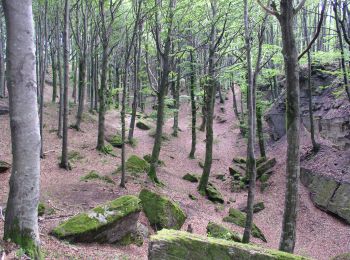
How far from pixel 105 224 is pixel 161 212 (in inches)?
110

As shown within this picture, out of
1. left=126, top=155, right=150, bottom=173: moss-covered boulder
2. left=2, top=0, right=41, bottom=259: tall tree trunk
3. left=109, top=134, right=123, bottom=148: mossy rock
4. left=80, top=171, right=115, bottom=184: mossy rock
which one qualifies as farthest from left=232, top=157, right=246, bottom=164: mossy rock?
left=2, top=0, right=41, bottom=259: tall tree trunk

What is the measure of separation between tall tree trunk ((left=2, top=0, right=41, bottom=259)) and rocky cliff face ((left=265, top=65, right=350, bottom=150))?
45.8 ft

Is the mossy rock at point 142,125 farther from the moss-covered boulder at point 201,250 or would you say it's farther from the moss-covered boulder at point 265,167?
the moss-covered boulder at point 201,250

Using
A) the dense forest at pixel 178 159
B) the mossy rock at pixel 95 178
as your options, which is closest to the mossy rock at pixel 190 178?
the dense forest at pixel 178 159

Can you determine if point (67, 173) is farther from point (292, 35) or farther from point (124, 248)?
point (292, 35)

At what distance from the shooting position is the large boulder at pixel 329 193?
47.8ft

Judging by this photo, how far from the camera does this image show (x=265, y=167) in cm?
1992

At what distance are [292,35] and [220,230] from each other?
7098 millimetres

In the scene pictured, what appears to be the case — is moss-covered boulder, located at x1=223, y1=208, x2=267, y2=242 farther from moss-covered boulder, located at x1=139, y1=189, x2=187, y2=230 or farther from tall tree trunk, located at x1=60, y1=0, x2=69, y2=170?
tall tree trunk, located at x1=60, y1=0, x2=69, y2=170

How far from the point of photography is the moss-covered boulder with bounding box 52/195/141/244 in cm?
769

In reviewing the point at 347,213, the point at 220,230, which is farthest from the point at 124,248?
the point at 347,213

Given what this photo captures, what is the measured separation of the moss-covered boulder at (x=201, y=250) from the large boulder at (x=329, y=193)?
11138 millimetres

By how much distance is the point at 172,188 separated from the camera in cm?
1628

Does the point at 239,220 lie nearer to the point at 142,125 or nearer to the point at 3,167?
the point at 3,167
